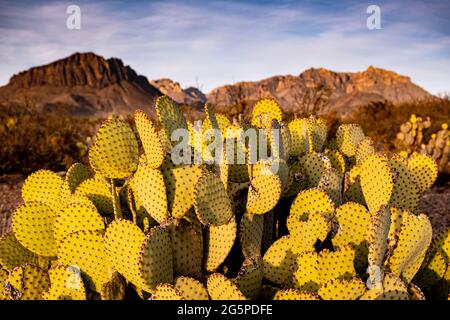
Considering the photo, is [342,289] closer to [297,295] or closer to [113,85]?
[297,295]

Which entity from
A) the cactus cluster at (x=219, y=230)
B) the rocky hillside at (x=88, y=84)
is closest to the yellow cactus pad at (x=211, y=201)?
the cactus cluster at (x=219, y=230)

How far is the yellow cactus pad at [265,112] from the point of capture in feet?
8.68

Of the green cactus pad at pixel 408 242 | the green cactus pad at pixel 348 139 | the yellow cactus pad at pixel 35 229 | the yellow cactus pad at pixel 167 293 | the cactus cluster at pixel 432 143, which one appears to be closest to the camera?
the yellow cactus pad at pixel 167 293

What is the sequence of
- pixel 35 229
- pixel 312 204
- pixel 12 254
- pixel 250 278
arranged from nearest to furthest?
pixel 250 278, pixel 312 204, pixel 35 229, pixel 12 254

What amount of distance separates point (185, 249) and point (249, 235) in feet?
0.95

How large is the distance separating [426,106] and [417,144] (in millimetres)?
8209

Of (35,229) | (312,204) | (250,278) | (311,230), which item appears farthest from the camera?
(35,229)

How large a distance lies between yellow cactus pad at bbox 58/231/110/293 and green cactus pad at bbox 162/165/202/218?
1.08 feet

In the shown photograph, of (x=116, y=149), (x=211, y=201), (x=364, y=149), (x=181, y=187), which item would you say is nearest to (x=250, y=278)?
(x=211, y=201)

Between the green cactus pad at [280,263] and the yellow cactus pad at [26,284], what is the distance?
919mm

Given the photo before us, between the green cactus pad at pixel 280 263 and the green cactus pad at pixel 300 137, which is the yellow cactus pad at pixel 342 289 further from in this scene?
the green cactus pad at pixel 300 137

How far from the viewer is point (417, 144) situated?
9852 millimetres

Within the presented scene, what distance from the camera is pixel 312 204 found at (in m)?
2.10
